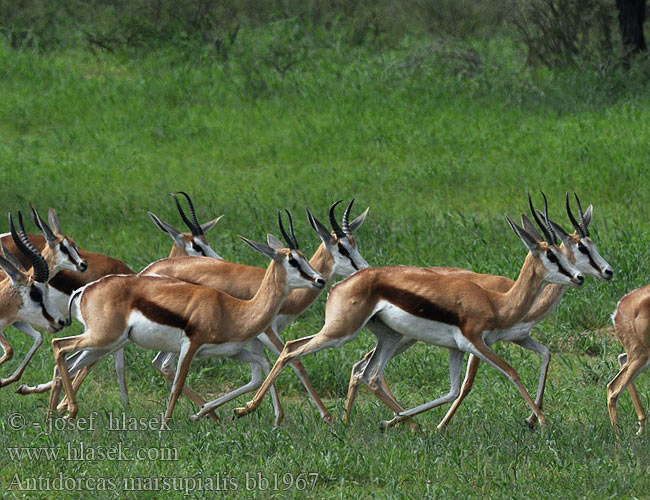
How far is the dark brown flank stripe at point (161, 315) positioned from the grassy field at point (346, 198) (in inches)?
23.0

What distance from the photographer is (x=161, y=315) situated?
→ 6629 millimetres

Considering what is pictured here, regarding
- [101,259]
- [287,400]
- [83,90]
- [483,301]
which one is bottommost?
[83,90]

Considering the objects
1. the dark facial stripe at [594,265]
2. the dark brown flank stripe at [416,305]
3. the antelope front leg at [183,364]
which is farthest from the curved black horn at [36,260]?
the dark facial stripe at [594,265]

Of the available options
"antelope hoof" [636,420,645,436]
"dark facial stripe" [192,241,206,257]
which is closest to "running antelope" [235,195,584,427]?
"antelope hoof" [636,420,645,436]

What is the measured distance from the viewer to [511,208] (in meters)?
12.4

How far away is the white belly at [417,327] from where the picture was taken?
6.64 metres

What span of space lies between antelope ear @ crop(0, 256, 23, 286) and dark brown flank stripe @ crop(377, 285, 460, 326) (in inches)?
93.6

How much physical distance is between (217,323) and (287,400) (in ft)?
4.91

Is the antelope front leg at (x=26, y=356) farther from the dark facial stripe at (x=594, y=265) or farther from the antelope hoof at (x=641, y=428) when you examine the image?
the antelope hoof at (x=641, y=428)

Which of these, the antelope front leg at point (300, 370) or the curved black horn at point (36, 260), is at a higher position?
the curved black horn at point (36, 260)

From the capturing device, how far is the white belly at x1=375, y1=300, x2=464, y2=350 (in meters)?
6.64

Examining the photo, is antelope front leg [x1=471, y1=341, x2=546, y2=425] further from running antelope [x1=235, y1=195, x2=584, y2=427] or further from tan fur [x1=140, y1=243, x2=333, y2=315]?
tan fur [x1=140, y1=243, x2=333, y2=315]

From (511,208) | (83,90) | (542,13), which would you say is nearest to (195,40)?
(83,90)

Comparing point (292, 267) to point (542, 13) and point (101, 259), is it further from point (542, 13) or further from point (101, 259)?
point (542, 13)
